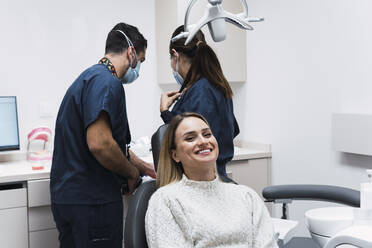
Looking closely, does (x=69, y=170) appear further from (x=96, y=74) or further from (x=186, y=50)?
(x=186, y=50)

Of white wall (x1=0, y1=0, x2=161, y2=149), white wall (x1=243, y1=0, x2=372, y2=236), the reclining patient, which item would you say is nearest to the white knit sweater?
the reclining patient

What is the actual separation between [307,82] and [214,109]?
982 mm

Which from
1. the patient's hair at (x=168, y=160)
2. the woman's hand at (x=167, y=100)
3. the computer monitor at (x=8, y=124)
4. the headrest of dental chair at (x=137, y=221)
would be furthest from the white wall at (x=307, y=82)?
the computer monitor at (x=8, y=124)

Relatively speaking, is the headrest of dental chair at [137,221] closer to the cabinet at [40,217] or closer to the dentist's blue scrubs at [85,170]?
the dentist's blue scrubs at [85,170]

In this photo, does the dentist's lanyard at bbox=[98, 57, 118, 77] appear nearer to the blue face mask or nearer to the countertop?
the blue face mask

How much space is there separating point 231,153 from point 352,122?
777 mm

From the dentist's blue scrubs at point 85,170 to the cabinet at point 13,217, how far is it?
351mm

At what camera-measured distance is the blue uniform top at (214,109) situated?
2.09 metres

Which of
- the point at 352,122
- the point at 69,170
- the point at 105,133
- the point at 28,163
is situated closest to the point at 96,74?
the point at 105,133

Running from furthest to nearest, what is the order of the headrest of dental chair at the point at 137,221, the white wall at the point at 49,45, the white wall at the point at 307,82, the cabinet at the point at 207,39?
1. the cabinet at the point at 207,39
2. the white wall at the point at 49,45
3. the white wall at the point at 307,82
4. the headrest of dental chair at the point at 137,221

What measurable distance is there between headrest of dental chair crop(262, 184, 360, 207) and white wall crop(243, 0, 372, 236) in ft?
2.64

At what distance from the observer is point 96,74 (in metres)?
1.99

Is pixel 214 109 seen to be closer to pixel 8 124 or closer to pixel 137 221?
pixel 137 221

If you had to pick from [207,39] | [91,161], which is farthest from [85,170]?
[207,39]
